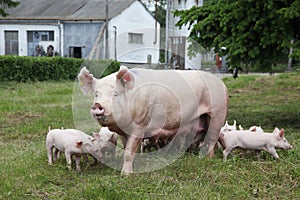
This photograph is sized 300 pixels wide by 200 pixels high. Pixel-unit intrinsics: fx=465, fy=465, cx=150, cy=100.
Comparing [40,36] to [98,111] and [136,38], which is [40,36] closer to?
[136,38]

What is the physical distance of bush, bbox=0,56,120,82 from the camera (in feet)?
46.2

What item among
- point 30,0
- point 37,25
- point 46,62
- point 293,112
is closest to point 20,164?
point 293,112

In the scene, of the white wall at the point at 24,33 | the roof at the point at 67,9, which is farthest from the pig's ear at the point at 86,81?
the white wall at the point at 24,33

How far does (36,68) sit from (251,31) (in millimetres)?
9276

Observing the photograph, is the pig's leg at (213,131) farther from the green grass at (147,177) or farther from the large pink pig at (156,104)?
the green grass at (147,177)

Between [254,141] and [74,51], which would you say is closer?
[254,141]

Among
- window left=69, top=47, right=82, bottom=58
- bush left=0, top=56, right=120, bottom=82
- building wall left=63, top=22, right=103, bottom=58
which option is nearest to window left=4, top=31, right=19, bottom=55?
building wall left=63, top=22, right=103, bottom=58

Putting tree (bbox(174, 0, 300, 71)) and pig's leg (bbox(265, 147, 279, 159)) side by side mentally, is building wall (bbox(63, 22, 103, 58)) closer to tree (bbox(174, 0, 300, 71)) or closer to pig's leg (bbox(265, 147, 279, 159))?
tree (bbox(174, 0, 300, 71))

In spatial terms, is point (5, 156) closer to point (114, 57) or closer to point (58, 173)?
point (58, 173)

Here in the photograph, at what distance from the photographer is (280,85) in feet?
48.5

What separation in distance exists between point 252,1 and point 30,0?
2559cm

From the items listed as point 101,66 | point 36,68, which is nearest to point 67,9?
point 36,68

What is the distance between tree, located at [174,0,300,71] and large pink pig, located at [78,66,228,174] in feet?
6.48

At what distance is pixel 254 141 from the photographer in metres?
4.83
